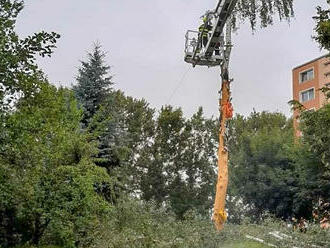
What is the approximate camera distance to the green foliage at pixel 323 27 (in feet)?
35.7

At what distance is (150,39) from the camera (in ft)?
62.7

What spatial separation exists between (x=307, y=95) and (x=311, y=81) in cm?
137

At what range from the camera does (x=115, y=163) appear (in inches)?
805

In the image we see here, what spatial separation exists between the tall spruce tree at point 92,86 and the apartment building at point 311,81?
24.5 m

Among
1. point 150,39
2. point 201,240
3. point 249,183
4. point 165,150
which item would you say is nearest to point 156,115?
point 165,150

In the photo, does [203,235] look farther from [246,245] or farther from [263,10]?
[263,10]

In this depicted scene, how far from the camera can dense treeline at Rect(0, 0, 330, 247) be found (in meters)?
7.13

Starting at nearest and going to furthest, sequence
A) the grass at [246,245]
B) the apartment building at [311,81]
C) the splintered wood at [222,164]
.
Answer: the grass at [246,245] → the splintered wood at [222,164] → the apartment building at [311,81]

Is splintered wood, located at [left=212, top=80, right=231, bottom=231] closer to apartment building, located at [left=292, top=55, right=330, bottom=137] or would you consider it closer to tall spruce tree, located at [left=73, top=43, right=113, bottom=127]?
tall spruce tree, located at [left=73, top=43, right=113, bottom=127]

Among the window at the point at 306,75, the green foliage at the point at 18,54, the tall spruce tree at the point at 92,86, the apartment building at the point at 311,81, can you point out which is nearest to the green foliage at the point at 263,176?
the tall spruce tree at the point at 92,86

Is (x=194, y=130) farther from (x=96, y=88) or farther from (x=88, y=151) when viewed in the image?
(x=88, y=151)

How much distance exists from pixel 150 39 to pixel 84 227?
8.21 metres

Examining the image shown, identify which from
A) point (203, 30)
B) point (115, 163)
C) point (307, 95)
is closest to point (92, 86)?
point (115, 163)

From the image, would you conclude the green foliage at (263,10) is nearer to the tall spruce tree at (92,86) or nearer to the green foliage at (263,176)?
the tall spruce tree at (92,86)
